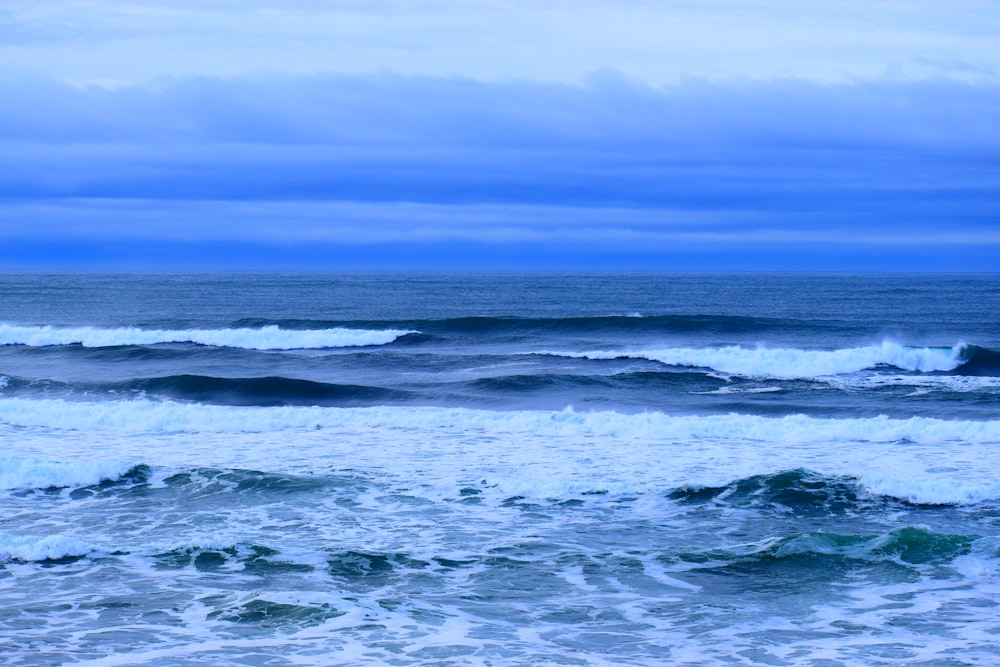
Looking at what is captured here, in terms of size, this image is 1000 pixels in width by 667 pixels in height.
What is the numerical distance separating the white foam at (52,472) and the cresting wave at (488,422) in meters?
4.07

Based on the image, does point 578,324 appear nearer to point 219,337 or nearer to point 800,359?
point 800,359

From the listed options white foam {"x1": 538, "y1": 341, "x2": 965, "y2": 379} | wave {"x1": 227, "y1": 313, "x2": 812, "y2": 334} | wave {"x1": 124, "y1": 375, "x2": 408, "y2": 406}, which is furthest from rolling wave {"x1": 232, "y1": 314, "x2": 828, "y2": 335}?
wave {"x1": 124, "y1": 375, "x2": 408, "y2": 406}

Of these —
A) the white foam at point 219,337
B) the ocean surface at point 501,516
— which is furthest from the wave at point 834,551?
the white foam at point 219,337

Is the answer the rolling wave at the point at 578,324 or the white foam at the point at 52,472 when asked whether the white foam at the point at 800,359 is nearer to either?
the rolling wave at the point at 578,324

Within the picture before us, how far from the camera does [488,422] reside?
18.2m

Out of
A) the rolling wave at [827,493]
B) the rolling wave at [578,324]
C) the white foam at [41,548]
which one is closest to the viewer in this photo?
the white foam at [41,548]

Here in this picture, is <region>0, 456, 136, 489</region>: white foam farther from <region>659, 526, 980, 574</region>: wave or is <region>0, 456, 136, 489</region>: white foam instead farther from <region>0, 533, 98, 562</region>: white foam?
<region>659, 526, 980, 574</region>: wave

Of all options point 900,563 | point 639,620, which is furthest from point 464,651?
point 900,563

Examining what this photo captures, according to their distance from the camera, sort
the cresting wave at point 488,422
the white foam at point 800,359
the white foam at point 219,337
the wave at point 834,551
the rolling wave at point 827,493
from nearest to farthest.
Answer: the wave at point 834,551 → the rolling wave at point 827,493 → the cresting wave at point 488,422 → the white foam at point 800,359 → the white foam at point 219,337

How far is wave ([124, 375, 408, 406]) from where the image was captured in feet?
72.9

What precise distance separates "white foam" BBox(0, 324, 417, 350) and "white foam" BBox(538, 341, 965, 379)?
30.2 feet

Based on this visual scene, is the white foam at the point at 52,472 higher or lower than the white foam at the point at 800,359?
lower

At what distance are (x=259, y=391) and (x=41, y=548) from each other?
13120mm

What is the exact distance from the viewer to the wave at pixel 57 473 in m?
13.2
